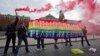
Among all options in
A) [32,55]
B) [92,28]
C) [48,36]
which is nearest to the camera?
[32,55]

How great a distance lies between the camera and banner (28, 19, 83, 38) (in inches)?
898

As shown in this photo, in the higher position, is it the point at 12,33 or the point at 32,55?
the point at 12,33

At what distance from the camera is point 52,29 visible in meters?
25.0

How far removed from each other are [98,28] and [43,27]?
11533 millimetres

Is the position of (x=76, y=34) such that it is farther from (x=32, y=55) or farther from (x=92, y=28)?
(x=32, y=55)

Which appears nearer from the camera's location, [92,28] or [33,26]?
[33,26]

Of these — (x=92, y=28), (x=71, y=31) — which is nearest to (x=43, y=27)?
(x=71, y=31)

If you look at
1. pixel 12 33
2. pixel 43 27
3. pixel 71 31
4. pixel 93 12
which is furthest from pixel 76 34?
pixel 12 33

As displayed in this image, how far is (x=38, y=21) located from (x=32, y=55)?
268 inches

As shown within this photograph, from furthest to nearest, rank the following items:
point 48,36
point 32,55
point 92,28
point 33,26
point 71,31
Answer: point 92,28, point 71,31, point 48,36, point 33,26, point 32,55

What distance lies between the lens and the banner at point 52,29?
2281cm

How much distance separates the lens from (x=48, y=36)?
24.4 meters

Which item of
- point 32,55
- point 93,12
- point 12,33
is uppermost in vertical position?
point 93,12

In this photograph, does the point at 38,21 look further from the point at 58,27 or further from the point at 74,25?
the point at 74,25
